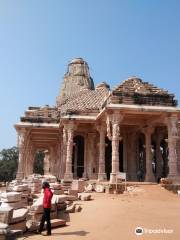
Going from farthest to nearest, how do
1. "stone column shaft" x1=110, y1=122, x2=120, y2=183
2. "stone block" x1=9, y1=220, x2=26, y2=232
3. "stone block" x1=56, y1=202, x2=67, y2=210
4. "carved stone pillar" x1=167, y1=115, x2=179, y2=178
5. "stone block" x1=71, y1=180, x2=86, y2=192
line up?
"carved stone pillar" x1=167, y1=115, x2=179, y2=178
"stone column shaft" x1=110, y1=122, x2=120, y2=183
"stone block" x1=71, y1=180, x2=86, y2=192
"stone block" x1=56, y1=202, x2=67, y2=210
"stone block" x1=9, y1=220, x2=26, y2=232

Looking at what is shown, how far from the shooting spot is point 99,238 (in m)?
6.27

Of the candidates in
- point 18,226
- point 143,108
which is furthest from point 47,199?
point 143,108

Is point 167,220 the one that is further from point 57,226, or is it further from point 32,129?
point 32,129

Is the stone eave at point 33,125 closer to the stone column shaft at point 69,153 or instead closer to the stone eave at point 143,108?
the stone column shaft at point 69,153

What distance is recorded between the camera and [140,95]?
17.5m

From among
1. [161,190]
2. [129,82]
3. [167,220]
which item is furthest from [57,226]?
[129,82]

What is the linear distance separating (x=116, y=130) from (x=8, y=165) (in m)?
48.8

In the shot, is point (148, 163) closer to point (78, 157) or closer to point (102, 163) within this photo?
point (102, 163)

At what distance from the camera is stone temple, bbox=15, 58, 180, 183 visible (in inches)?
671

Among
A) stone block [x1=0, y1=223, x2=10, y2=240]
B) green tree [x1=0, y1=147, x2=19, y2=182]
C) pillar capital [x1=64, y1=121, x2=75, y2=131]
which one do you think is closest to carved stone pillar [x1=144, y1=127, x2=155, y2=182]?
pillar capital [x1=64, y1=121, x2=75, y2=131]

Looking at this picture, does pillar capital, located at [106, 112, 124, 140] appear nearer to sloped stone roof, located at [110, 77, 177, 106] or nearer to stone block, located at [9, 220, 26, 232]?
sloped stone roof, located at [110, 77, 177, 106]

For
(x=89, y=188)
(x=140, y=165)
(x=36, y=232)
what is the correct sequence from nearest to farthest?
(x=36, y=232)
(x=89, y=188)
(x=140, y=165)

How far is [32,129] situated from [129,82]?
10916mm

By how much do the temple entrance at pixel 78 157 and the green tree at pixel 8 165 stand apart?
35.2 meters
